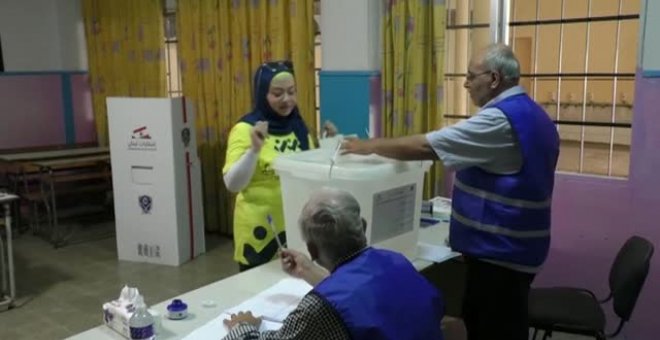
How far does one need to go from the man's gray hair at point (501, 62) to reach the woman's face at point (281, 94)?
0.76m

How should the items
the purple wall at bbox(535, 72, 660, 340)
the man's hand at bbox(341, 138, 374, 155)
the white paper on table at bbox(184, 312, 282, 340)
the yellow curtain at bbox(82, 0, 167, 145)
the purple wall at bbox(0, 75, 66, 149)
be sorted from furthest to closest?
1. the purple wall at bbox(0, 75, 66, 149)
2. the yellow curtain at bbox(82, 0, 167, 145)
3. the purple wall at bbox(535, 72, 660, 340)
4. the man's hand at bbox(341, 138, 374, 155)
5. the white paper on table at bbox(184, 312, 282, 340)

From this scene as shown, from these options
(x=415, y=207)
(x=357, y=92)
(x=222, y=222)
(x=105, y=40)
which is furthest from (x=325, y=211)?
(x=105, y=40)

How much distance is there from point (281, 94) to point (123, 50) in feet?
13.5

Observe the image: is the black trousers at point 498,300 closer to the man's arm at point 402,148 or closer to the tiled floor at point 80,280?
the man's arm at point 402,148

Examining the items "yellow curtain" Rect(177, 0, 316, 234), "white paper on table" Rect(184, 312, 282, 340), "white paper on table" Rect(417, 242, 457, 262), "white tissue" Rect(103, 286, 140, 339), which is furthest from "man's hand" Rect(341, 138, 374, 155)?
"yellow curtain" Rect(177, 0, 316, 234)

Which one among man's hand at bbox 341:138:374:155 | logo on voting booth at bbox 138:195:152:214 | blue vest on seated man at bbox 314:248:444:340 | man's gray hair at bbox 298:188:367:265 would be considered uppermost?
man's hand at bbox 341:138:374:155

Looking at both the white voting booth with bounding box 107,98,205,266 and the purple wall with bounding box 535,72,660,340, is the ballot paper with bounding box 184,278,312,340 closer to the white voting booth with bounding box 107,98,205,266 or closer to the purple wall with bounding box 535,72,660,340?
the purple wall with bounding box 535,72,660,340

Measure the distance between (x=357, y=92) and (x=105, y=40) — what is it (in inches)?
127

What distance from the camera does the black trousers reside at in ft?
6.89

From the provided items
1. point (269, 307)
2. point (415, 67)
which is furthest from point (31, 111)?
point (269, 307)

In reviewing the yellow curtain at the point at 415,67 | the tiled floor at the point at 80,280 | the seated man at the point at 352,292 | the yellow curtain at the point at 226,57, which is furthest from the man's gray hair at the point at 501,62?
the yellow curtain at the point at 226,57

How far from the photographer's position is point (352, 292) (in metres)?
1.27

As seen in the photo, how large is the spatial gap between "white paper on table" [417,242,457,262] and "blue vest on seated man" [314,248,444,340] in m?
0.97

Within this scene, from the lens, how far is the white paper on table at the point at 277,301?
184 cm
